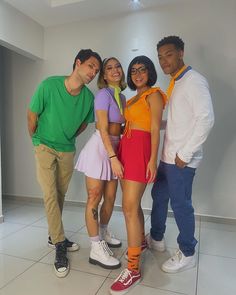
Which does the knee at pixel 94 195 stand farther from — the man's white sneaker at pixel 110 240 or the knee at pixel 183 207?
the knee at pixel 183 207

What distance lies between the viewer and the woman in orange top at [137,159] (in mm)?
1493

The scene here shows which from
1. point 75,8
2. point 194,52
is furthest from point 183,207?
point 75,8

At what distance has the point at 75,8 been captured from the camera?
102 inches

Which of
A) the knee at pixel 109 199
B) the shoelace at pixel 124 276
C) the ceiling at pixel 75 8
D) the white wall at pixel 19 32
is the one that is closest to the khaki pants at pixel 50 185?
the knee at pixel 109 199

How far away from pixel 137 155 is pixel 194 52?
60.1 inches

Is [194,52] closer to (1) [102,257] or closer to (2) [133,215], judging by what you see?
(2) [133,215]

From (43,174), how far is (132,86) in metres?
0.87

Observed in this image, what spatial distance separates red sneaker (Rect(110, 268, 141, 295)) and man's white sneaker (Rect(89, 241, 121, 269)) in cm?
20

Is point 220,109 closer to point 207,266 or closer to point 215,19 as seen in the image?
point 215,19

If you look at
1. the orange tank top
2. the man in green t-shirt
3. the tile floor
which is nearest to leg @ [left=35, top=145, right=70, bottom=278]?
the man in green t-shirt

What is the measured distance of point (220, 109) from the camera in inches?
96.6

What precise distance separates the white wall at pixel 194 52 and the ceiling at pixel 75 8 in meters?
0.09

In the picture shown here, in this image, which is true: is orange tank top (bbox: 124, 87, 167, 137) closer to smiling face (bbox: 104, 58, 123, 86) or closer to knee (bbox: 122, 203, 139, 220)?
smiling face (bbox: 104, 58, 123, 86)

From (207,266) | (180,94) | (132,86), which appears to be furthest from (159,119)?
(207,266)
